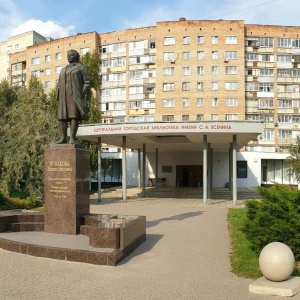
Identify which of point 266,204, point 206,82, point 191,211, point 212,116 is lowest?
point 191,211

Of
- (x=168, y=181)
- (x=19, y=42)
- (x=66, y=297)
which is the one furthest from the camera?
(x=19, y=42)

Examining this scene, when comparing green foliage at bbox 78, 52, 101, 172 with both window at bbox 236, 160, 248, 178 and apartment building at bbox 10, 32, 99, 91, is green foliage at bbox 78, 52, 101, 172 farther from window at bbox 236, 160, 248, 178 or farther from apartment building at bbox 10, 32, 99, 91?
apartment building at bbox 10, 32, 99, 91

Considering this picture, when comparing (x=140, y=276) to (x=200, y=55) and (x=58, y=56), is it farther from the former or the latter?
(x=58, y=56)

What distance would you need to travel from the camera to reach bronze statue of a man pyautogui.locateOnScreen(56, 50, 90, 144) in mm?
10188

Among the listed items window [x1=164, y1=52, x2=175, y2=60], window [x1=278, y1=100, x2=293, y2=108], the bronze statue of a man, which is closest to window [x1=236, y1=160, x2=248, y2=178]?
window [x1=278, y1=100, x2=293, y2=108]

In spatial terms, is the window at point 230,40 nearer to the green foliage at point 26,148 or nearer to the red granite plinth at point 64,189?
the green foliage at point 26,148

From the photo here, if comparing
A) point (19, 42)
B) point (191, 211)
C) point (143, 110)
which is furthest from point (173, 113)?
point (19, 42)

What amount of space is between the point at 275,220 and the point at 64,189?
497 centimetres

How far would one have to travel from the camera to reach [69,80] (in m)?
10.2

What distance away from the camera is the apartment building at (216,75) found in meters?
44.6

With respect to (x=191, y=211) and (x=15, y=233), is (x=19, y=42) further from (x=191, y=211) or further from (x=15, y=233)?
(x=15, y=233)

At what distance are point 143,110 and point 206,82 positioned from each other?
26.4 feet

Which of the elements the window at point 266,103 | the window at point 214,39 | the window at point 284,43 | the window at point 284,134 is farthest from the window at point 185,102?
the window at point 284,43

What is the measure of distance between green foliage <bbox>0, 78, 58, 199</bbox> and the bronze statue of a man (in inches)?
396
